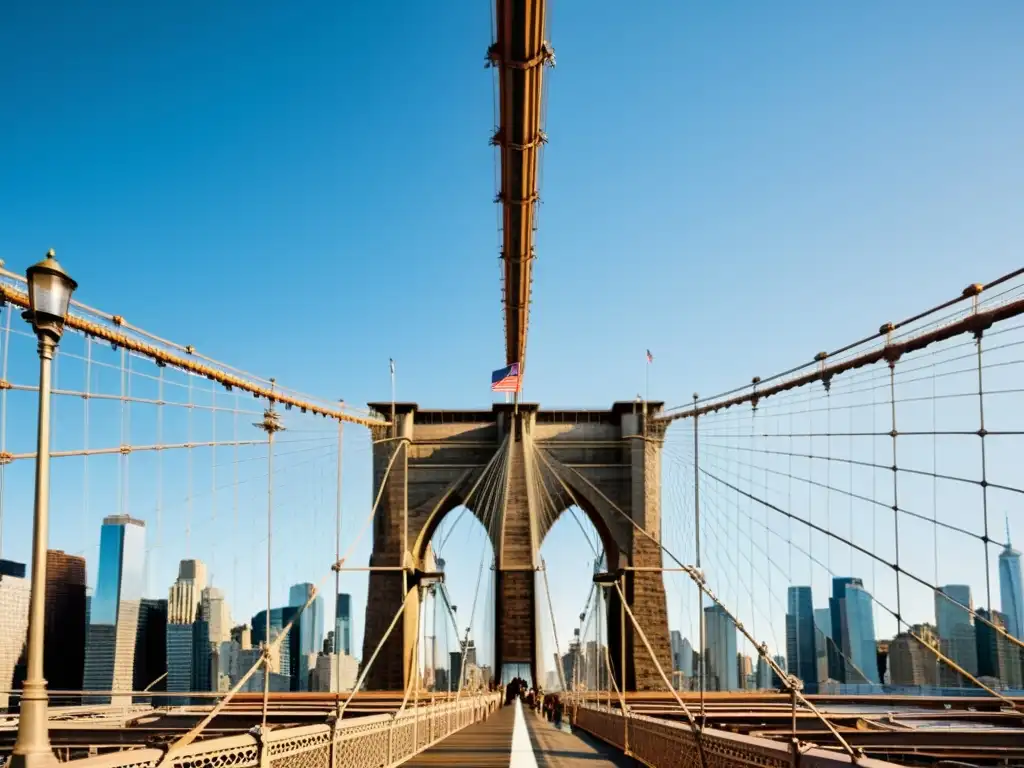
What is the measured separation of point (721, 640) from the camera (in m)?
33.5

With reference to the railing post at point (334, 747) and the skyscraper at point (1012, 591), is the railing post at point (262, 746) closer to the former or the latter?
the railing post at point (334, 747)

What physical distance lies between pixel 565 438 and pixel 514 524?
5.45 metres

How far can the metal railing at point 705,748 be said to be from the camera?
654 cm

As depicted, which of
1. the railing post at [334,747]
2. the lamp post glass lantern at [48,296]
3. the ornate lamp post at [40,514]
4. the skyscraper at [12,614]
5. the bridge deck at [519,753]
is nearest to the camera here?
the ornate lamp post at [40,514]

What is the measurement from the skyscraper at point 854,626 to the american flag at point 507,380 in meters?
16.7

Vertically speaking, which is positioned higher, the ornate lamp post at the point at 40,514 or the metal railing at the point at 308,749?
the ornate lamp post at the point at 40,514

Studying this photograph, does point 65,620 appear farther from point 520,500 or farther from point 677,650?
point 677,650

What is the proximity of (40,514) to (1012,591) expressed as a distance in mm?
10159

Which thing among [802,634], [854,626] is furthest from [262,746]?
[802,634]

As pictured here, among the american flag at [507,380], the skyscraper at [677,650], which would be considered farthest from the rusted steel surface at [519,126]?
the skyscraper at [677,650]

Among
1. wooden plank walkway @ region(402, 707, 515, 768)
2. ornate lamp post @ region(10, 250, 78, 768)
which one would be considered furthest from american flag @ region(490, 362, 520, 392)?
ornate lamp post @ region(10, 250, 78, 768)

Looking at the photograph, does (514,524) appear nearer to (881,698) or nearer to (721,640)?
(721,640)

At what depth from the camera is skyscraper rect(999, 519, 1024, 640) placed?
36.3 ft

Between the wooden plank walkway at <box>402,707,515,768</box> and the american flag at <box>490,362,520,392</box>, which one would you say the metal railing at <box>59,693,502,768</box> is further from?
the american flag at <box>490,362,520,392</box>
